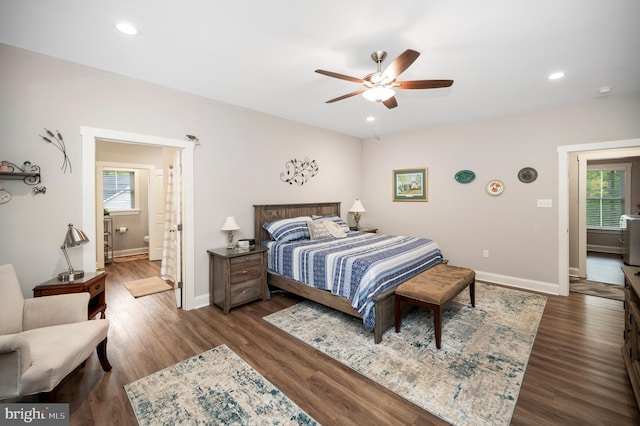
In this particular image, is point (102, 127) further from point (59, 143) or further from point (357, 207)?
point (357, 207)

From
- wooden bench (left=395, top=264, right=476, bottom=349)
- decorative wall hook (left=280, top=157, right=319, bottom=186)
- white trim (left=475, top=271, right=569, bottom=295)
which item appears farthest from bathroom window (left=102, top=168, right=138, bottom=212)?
white trim (left=475, top=271, right=569, bottom=295)

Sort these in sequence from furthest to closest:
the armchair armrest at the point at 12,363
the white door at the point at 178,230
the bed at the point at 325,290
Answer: the white door at the point at 178,230 → the bed at the point at 325,290 → the armchair armrest at the point at 12,363

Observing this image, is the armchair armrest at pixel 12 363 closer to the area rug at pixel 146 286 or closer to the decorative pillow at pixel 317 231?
the area rug at pixel 146 286

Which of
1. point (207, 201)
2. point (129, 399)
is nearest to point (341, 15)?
point (207, 201)

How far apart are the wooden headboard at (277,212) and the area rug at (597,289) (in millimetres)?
4147

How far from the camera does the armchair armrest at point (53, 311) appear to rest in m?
2.01

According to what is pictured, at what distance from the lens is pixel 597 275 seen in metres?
4.86

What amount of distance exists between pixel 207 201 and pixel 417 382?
3084 mm

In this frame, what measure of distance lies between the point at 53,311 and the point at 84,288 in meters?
0.33

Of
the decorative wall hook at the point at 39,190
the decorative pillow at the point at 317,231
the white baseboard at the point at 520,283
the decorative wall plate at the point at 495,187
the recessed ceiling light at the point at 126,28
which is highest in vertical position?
the recessed ceiling light at the point at 126,28

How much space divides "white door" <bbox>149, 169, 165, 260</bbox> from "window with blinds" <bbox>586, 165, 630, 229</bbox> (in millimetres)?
10130

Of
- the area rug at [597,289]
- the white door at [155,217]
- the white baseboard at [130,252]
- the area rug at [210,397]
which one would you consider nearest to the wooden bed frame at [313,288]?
the area rug at [210,397]

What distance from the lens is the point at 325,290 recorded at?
3189 millimetres

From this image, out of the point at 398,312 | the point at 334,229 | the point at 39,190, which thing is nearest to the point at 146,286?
the point at 39,190
